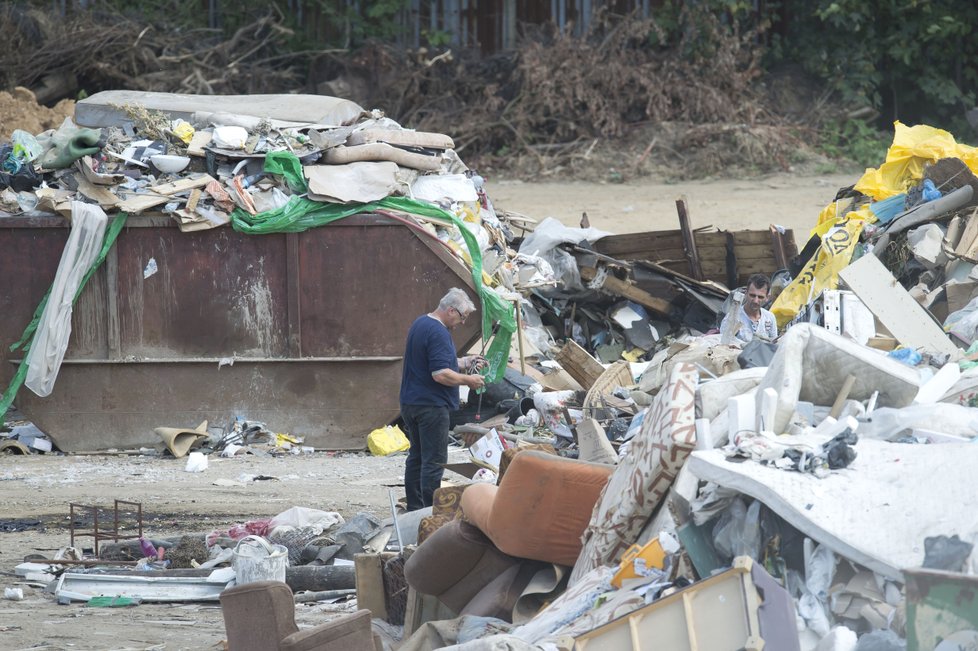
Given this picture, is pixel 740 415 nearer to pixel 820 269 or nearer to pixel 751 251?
pixel 820 269

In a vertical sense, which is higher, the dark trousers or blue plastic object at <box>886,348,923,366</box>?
blue plastic object at <box>886,348,923,366</box>

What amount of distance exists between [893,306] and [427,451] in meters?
3.20

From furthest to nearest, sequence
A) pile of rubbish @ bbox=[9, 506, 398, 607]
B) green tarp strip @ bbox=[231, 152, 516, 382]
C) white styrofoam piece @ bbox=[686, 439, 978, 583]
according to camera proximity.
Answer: green tarp strip @ bbox=[231, 152, 516, 382], pile of rubbish @ bbox=[9, 506, 398, 607], white styrofoam piece @ bbox=[686, 439, 978, 583]

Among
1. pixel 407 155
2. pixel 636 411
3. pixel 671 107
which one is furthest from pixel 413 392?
pixel 671 107


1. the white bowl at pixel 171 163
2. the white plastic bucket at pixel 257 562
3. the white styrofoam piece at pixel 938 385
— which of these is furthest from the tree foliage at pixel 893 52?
the white plastic bucket at pixel 257 562

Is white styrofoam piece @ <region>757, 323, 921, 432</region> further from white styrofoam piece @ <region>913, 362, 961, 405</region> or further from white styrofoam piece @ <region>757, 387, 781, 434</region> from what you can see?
white styrofoam piece @ <region>757, 387, 781, 434</region>

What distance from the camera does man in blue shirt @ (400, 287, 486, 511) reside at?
23.3 ft

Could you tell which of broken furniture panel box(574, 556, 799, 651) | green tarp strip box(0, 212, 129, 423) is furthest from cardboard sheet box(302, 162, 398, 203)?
broken furniture panel box(574, 556, 799, 651)

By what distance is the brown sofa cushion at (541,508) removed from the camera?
4.97 meters

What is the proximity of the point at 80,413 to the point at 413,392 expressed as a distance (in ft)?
12.0

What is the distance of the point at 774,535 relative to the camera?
4266mm

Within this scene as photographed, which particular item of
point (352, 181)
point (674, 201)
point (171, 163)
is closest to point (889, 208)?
point (352, 181)

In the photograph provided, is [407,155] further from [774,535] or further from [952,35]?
[952,35]

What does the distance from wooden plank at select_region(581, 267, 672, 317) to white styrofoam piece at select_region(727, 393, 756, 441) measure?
21.6ft
